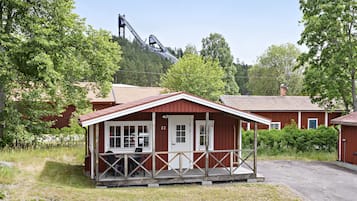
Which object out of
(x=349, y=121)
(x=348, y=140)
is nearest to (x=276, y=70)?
(x=348, y=140)

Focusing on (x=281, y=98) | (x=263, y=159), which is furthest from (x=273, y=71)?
(x=263, y=159)

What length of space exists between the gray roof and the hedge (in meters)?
6.90

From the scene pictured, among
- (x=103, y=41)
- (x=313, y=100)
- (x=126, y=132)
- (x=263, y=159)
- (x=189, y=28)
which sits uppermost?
(x=189, y=28)

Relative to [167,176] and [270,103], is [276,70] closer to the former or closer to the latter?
[270,103]

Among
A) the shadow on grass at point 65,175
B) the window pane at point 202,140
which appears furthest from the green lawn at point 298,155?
the shadow on grass at point 65,175

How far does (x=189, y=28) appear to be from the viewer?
55.8m

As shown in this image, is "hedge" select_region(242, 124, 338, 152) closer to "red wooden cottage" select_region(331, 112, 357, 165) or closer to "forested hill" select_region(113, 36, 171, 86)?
"red wooden cottage" select_region(331, 112, 357, 165)

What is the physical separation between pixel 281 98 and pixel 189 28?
30.6 meters

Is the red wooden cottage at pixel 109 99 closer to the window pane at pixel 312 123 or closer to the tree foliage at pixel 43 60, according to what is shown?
the tree foliage at pixel 43 60

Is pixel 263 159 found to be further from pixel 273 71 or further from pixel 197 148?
pixel 273 71

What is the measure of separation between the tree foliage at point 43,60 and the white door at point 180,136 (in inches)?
239

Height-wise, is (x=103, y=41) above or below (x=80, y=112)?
above

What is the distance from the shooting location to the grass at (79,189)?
9.05 metres

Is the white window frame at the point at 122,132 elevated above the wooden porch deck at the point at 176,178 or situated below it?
above
